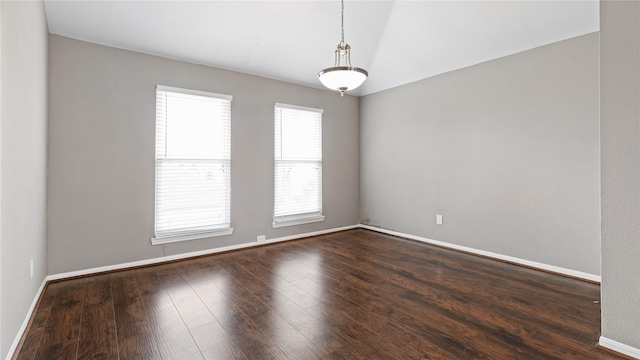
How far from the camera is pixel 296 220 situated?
4.80 meters

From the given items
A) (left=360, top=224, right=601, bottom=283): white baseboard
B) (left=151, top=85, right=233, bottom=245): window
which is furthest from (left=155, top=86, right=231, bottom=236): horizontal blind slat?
(left=360, top=224, right=601, bottom=283): white baseboard

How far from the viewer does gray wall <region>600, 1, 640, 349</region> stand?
1814 mm

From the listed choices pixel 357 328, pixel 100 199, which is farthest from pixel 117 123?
pixel 357 328

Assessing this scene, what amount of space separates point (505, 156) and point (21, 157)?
14.7 feet

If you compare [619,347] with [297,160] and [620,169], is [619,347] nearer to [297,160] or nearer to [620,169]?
[620,169]

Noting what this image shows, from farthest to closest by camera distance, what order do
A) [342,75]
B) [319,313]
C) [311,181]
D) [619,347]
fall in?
[311,181] → [342,75] → [319,313] → [619,347]

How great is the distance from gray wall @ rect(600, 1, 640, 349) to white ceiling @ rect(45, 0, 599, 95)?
1326mm

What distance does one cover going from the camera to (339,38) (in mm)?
4000

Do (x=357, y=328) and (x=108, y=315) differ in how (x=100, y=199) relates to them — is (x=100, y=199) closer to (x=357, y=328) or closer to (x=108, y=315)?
(x=108, y=315)

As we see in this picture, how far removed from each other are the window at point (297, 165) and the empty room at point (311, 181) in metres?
0.04

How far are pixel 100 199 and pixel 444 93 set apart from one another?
4.43 m

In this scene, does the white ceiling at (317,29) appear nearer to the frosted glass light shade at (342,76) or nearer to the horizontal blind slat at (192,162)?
the horizontal blind slat at (192,162)

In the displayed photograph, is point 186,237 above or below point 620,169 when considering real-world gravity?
below

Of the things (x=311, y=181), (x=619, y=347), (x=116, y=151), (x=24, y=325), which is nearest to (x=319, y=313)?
(x=619, y=347)
